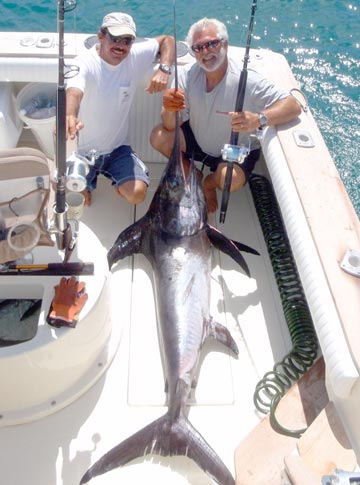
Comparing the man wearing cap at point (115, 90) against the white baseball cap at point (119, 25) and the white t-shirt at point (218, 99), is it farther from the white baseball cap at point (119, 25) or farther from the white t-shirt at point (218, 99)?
the white t-shirt at point (218, 99)

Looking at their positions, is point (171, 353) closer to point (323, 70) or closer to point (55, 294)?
point (55, 294)

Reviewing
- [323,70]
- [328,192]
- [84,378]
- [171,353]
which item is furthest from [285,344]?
[323,70]

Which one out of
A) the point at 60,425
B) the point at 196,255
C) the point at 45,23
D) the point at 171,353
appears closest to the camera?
the point at 60,425

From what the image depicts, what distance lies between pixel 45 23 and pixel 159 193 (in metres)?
5.18

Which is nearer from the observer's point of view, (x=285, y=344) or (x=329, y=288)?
(x=329, y=288)

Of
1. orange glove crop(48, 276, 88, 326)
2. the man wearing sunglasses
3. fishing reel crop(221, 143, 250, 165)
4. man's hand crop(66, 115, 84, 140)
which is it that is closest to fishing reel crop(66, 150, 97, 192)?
orange glove crop(48, 276, 88, 326)

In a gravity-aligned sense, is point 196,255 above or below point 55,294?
below

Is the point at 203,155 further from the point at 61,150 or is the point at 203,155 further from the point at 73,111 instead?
the point at 61,150

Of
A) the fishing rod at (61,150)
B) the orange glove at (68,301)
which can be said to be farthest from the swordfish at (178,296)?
the fishing rod at (61,150)

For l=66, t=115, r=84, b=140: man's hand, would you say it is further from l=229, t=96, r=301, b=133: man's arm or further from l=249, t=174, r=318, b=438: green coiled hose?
l=249, t=174, r=318, b=438: green coiled hose

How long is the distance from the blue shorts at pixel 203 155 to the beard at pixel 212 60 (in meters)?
0.44

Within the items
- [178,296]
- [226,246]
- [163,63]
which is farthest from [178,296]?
[163,63]

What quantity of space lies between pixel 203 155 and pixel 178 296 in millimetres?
1199

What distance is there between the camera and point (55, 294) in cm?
214
